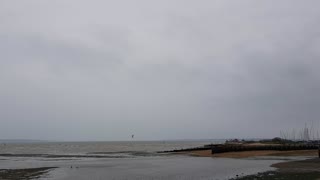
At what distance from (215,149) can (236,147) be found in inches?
160

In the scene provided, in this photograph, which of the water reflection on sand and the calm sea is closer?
the water reflection on sand

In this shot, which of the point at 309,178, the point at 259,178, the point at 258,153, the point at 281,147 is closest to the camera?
the point at 309,178

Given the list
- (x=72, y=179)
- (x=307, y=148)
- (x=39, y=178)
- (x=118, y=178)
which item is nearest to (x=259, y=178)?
(x=118, y=178)

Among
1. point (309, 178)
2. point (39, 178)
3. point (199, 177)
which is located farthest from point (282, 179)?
point (39, 178)

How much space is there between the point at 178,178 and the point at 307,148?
51991 mm

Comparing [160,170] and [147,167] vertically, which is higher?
[147,167]

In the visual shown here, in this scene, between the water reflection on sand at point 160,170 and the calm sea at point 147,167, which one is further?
the calm sea at point 147,167

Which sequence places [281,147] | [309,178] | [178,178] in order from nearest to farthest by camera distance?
1. [309,178]
2. [178,178]
3. [281,147]

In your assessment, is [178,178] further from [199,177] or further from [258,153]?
[258,153]

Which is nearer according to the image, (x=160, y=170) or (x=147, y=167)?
(x=160, y=170)

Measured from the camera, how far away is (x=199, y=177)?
35188 mm

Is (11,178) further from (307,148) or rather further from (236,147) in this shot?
(307,148)

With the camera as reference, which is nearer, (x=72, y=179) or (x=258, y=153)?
(x=72, y=179)

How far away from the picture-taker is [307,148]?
80625 mm
